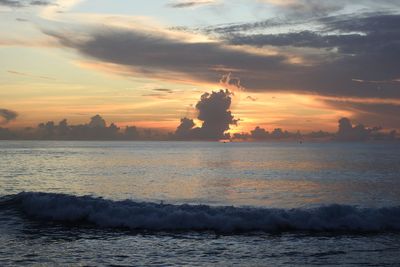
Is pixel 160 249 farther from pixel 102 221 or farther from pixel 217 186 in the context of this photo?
pixel 217 186

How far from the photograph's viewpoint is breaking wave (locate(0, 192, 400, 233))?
23.7 metres

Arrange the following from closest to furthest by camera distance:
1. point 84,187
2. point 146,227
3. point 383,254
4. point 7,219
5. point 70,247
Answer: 1. point 383,254
2. point 70,247
3. point 146,227
4. point 7,219
5. point 84,187

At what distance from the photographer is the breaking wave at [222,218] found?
77.9 ft

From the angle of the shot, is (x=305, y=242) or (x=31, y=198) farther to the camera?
(x=31, y=198)

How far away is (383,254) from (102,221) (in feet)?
49.7

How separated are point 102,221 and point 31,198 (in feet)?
25.6

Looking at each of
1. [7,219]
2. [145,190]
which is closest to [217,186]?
[145,190]

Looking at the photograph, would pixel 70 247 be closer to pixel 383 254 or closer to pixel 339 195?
pixel 383 254

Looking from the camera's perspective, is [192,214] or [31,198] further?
[31,198]

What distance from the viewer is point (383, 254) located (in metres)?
18.0

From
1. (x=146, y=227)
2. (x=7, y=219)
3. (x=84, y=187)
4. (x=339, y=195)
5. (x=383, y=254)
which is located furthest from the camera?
(x=84, y=187)

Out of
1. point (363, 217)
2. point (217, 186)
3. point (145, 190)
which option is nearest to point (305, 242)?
point (363, 217)

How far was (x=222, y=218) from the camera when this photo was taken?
24203mm

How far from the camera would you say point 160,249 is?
743 inches
